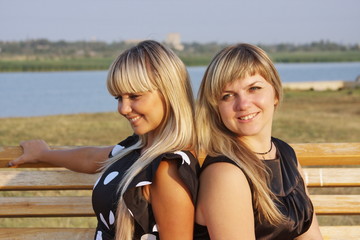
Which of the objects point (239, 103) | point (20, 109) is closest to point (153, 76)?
point (239, 103)

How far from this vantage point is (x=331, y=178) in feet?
10.6

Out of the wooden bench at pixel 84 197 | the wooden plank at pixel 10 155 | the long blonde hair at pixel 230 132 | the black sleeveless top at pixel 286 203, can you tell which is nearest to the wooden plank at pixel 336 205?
the wooden bench at pixel 84 197

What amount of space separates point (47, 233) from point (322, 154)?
4.93ft

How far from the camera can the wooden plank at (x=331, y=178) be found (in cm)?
323

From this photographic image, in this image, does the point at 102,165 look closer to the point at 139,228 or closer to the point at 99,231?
the point at 99,231

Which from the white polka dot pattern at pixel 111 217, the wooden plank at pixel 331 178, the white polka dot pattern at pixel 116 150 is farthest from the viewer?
the wooden plank at pixel 331 178

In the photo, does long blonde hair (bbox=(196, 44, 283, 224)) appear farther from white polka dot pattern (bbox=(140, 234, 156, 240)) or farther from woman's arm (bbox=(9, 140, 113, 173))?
woman's arm (bbox=(9, 140, 113, 173))

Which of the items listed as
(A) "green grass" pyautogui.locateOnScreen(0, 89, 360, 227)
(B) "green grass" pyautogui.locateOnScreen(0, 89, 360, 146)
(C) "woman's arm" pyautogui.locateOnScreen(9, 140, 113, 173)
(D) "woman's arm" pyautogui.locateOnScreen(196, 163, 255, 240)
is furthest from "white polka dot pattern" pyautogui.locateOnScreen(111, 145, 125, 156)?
(B) "green grass" pyautogui.locateOnScreen(0, 89, 360, 146)

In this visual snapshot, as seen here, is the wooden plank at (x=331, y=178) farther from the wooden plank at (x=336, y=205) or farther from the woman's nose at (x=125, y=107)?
the woman's nose at (x=125, y=107)

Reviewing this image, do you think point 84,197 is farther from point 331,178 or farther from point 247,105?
point 331,178

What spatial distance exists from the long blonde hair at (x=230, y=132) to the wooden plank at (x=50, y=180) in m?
0.88

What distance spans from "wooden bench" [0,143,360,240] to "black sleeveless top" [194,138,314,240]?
42 cm

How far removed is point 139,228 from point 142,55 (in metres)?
0.73

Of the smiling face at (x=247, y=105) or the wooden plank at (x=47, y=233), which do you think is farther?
the wooden plank at (x=47, y=233)
